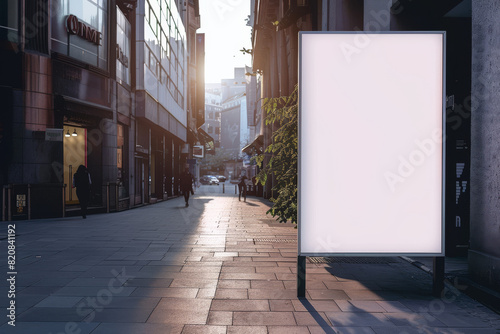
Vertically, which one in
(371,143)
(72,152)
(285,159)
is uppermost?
(72,152)

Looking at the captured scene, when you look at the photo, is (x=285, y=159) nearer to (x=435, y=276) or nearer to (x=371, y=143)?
(x=371, y=143)

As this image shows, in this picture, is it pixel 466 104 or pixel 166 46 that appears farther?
Result: pixel 166 46

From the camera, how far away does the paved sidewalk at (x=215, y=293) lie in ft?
12.9

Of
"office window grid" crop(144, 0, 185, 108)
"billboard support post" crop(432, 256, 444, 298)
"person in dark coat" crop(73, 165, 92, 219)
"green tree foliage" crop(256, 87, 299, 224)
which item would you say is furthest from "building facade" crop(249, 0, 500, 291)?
"office window grid" crop(144, 0, 185, 108)

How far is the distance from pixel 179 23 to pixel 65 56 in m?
19.4

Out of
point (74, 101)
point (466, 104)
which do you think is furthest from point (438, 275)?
point (74, 101)

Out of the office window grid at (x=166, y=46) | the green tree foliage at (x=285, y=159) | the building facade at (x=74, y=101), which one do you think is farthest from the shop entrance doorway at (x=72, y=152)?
the green tree foliage at (x=285, y=159)

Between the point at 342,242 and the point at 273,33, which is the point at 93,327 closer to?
the point at 342,242

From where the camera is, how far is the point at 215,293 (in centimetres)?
498

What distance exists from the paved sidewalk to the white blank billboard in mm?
675

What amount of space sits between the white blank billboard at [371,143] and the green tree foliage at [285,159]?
270cm

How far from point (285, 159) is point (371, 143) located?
10.4ft

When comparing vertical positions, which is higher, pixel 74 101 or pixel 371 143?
pixel 74 101

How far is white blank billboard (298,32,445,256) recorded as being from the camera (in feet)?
15.7
